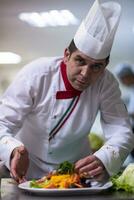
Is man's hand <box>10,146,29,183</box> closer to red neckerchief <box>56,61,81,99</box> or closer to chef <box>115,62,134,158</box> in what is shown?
red neckerchief <box>56,61,81,99</box>

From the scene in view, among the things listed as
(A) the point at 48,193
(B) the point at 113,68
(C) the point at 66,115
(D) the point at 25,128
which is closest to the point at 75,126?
(C) the point at 66,115

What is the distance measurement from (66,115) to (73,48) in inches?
10.4

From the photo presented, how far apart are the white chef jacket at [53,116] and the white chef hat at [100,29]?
0.47 feet

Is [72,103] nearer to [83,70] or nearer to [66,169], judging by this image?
[83,70]

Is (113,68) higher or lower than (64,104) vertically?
lower

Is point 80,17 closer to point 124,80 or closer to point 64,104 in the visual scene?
point 124,80

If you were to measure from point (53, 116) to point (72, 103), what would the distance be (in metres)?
0.09

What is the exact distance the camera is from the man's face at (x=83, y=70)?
1.58 m

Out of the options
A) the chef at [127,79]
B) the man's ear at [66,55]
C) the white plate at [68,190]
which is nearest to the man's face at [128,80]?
the chef at [127,79]

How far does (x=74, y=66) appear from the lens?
162cm

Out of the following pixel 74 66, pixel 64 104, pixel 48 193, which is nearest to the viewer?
pixel 48 193

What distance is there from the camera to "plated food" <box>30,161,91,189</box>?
51.8 inches

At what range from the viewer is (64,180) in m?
1.33

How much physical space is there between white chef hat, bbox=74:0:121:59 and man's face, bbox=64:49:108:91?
0.10 ft
